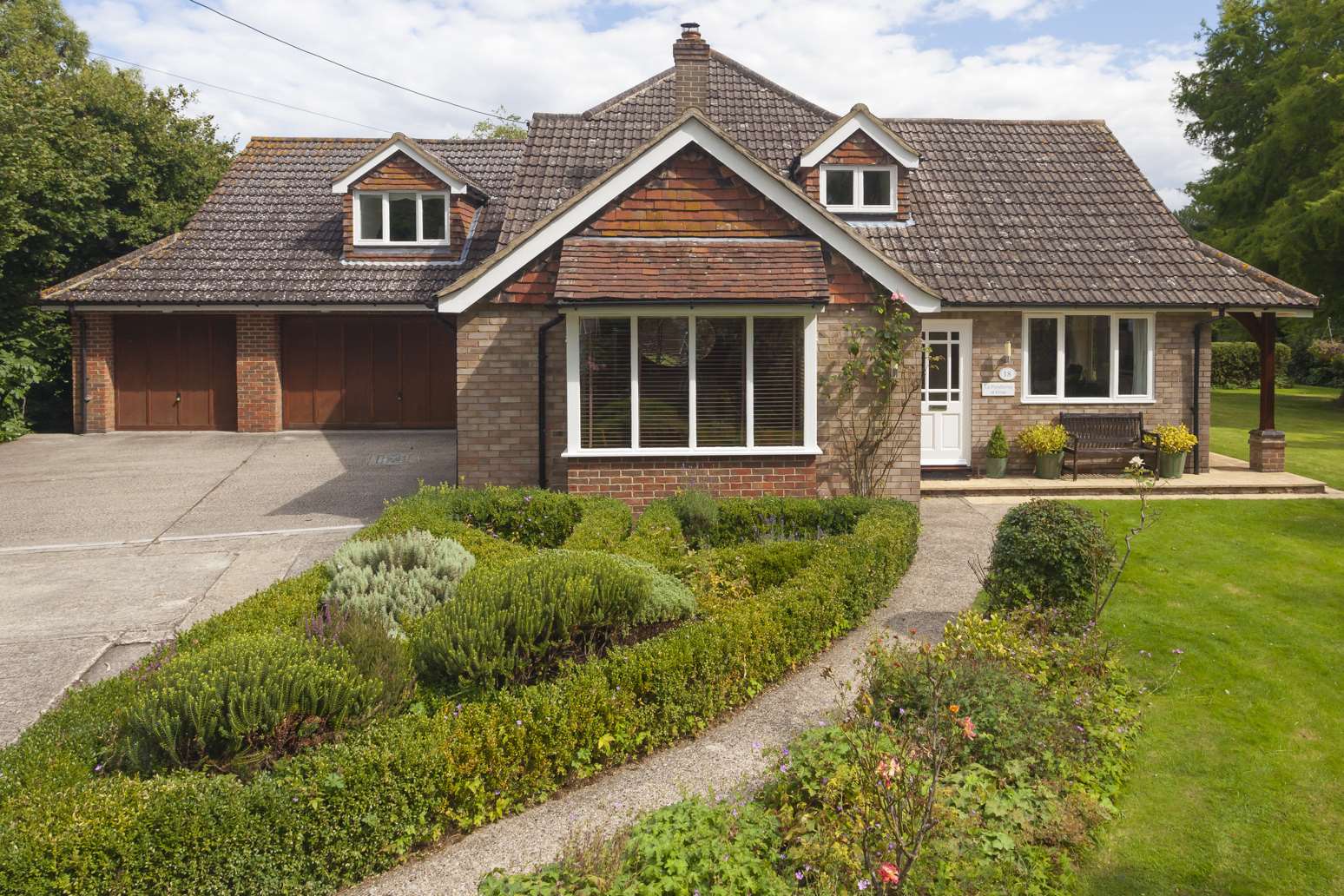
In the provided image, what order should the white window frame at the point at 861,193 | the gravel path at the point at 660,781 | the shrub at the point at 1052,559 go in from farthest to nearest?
the white window frame at the point at 861,193 → the shrub at the point at 1052,559 → the gravel path at the point at 660,781

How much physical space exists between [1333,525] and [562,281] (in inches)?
414

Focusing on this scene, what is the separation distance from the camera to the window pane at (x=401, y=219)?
19.4 metres

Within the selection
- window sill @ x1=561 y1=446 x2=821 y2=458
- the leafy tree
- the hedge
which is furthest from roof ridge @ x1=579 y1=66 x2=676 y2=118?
the hedge

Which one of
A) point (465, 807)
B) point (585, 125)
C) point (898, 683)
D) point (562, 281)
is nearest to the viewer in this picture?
point (465, 807)

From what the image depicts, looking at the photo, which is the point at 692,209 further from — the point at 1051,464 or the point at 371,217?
the point at 371,217

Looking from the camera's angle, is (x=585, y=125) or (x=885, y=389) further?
(x=585, y=125)

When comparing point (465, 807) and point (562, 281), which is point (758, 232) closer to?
point (562, 281)

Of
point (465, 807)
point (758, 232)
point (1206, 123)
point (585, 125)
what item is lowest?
point (465, 807)

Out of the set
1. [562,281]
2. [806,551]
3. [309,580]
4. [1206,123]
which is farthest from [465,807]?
[1206,123]

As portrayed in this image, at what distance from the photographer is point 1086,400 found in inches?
595

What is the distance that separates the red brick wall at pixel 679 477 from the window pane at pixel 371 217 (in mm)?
11054

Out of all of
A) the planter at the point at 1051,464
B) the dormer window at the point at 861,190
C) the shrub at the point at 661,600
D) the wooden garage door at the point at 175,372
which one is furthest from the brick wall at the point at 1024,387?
the wooden garage door at the point at 175,372

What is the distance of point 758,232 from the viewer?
38.7 ft

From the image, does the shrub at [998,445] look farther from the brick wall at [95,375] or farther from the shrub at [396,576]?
the brick wall at [95,375]
